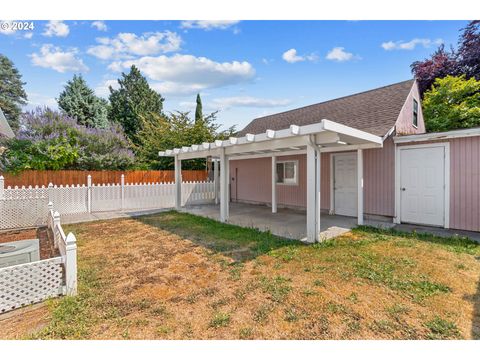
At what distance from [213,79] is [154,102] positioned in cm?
1328

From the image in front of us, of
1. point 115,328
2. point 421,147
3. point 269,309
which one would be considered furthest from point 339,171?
point 115,328

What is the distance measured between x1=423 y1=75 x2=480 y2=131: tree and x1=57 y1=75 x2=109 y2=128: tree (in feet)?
68.9

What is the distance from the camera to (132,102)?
21531mm

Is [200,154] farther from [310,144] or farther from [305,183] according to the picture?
[310,144]

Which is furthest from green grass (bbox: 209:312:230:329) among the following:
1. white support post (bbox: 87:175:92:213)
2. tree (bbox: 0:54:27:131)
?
tree (bbox: 0:54:27:131)

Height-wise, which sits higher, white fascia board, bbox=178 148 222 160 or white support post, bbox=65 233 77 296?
white fascia board, bbox=178 148 222 160

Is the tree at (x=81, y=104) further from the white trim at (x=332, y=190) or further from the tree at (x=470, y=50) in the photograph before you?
the tree at (x=470, y=50)

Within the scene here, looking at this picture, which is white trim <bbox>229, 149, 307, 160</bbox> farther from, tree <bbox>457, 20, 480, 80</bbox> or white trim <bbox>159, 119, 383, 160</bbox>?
tree <bbox>457, 20, 480, 80</bbox>

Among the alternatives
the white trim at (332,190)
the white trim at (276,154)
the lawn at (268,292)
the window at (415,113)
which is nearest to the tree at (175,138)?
the white trim at (276,154)

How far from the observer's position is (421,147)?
6.70 meters

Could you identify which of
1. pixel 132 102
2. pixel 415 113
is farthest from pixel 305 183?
pixel 132 102

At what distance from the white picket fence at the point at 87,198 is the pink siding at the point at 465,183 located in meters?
9.32

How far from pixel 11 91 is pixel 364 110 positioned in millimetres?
28939

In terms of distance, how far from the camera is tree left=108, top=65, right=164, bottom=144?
21469mm
